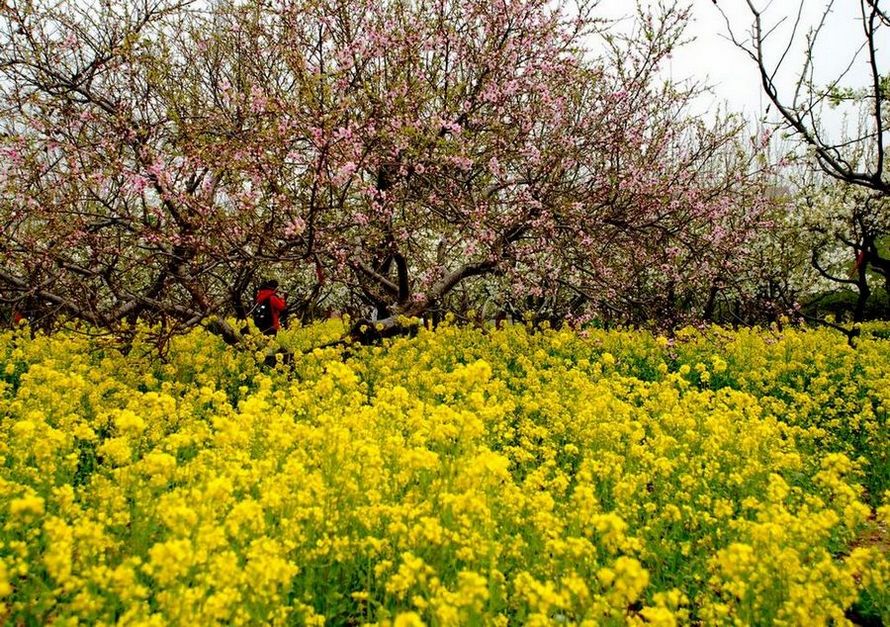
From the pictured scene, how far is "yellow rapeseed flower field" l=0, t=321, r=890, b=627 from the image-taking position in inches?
119

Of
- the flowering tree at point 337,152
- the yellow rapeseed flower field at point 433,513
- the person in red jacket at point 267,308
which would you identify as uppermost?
the flowering tree at point 337,152

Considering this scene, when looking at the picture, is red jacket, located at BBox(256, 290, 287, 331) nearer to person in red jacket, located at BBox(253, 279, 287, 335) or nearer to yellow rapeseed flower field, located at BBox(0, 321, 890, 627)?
person in red jacket, located at BBox(253, 279, 287, 335)

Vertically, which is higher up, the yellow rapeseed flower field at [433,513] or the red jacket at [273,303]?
the red jacket at [273,303]

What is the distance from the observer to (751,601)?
3.66 m

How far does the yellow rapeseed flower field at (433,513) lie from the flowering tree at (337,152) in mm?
2011

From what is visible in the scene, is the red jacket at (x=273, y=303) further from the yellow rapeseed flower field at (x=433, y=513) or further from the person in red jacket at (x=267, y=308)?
the yellow rapeseed flower field at (x=433, y=513)

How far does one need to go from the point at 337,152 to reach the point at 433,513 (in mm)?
5259

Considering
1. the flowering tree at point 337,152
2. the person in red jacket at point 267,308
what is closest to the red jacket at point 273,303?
the person in red jacket at point 267,308

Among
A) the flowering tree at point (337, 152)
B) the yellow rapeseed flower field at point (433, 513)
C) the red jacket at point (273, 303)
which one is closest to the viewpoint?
the yellow rapeseed flower field at point (433, 513)

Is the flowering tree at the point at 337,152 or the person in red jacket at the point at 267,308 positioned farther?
the person in red jacket at the point at 267,308

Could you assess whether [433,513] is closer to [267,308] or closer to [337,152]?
[337,152]

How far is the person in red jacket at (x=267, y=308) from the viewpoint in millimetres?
11895

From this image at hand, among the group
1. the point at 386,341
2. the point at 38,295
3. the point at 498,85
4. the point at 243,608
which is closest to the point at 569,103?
the point at 498,85

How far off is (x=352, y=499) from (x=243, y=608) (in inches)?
54.4
